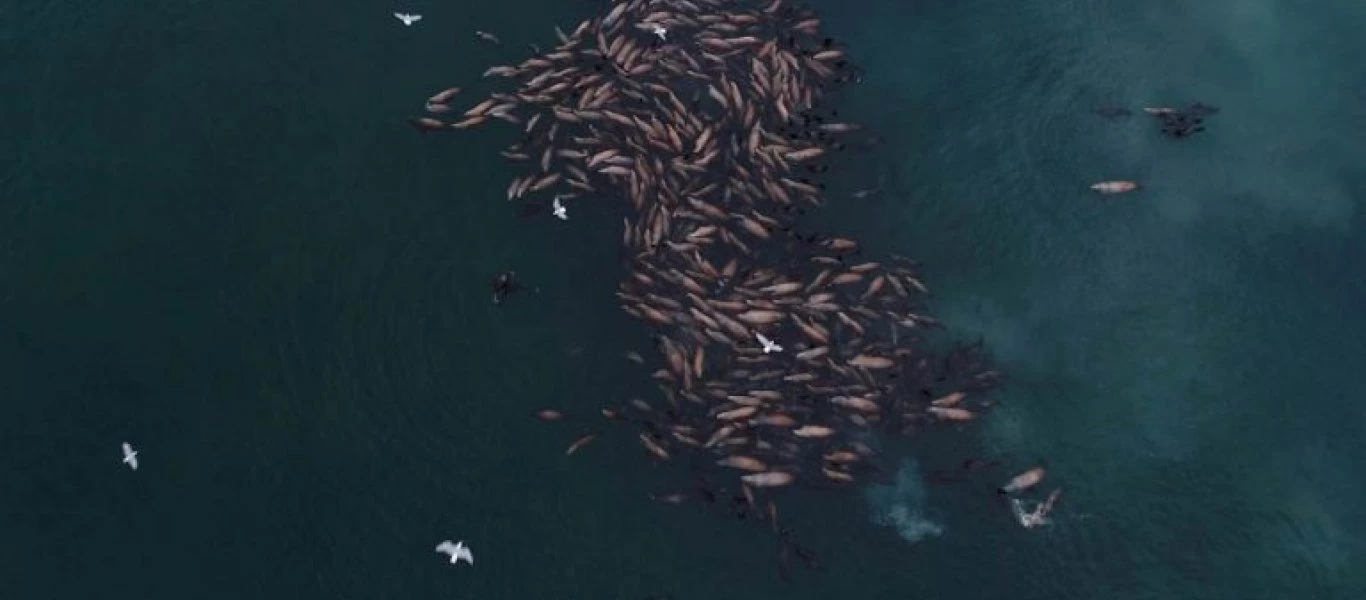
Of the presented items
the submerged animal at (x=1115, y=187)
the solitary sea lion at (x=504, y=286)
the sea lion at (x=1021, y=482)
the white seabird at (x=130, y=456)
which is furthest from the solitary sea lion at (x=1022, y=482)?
the white seabird at (x=130, y=456)

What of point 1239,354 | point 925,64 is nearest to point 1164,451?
point 1239,354

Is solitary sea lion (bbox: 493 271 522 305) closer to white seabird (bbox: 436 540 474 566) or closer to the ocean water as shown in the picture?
the ocean water

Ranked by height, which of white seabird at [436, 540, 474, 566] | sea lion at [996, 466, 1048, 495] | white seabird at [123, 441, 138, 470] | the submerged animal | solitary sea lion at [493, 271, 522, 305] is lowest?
sea lion at [996, 466, 1048, 495]

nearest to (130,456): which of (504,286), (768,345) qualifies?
(504,286)

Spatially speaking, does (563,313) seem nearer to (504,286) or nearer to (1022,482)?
(504,286)

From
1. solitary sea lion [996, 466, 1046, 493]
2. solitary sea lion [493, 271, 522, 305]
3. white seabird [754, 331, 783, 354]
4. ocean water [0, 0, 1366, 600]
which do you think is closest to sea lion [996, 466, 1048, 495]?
solitary sea lion [996, 466, 1046, 493]

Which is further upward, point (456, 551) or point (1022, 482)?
point (456, 551)
